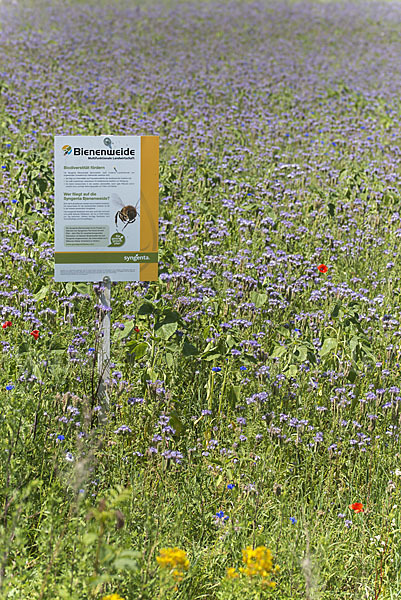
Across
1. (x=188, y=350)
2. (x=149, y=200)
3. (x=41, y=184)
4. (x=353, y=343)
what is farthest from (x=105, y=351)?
(x=41, y=184)

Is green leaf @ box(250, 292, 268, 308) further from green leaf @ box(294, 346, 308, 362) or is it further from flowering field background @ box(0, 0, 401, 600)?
green leaf @ box(294, 346, 308, 362)

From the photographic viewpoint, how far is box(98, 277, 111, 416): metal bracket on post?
10.2 feet

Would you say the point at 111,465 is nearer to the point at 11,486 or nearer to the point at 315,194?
the point at 11,486

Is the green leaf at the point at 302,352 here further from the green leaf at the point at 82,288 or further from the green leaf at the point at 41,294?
the green leaf at the point at 41,294

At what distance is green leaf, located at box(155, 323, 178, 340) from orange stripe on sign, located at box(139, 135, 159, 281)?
0.90ft

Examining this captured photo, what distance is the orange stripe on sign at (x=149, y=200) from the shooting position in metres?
3.25

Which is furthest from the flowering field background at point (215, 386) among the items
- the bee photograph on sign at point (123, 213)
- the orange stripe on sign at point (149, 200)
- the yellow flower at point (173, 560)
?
the bee photograph on sign at point (123, 213)

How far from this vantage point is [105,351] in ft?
10.6

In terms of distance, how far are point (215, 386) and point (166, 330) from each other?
1.84 feet

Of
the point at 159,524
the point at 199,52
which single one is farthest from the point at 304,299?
the point at 199,52

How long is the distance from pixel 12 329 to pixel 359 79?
11.5m

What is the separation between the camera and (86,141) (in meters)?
3.19

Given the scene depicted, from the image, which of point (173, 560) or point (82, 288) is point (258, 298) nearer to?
point (82, 288)

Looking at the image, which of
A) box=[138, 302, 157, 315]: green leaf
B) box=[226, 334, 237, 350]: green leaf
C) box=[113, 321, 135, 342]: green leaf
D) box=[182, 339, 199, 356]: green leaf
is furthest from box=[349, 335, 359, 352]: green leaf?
box=[113, 321, 135, 342]: green leaf
